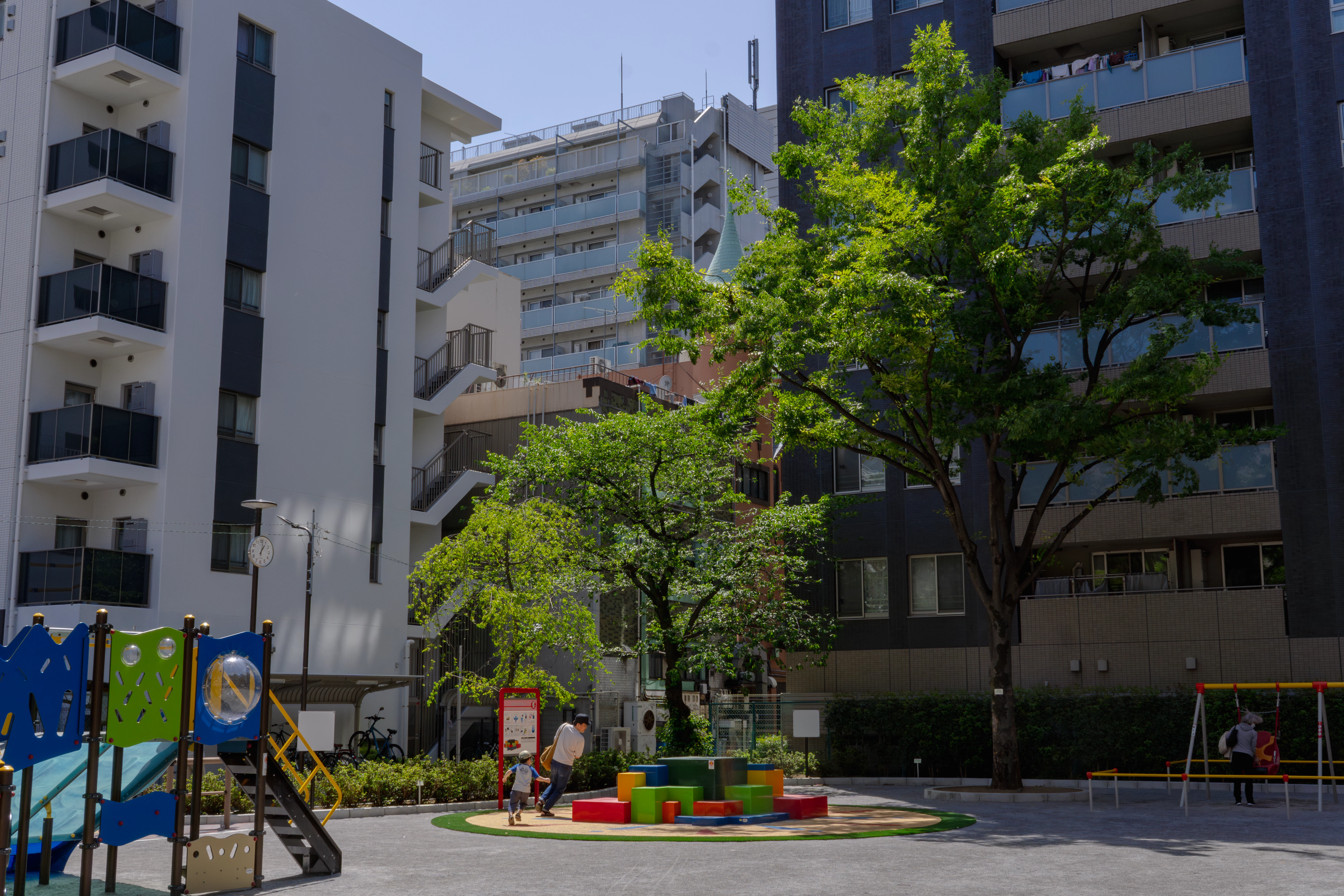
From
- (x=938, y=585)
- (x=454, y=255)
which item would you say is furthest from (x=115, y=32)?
(x=938, y=585)

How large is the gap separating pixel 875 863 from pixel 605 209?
5855cm

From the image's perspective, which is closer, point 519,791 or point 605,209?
point 519,791

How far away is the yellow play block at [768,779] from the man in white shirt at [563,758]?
2989 mm

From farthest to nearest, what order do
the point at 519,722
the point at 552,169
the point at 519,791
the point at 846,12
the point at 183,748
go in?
the point at 552,169, the point at 846,12, the point at 519,722, the point at 519,791, the point at 183,748

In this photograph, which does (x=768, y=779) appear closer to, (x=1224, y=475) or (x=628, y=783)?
(x=628, y=783)

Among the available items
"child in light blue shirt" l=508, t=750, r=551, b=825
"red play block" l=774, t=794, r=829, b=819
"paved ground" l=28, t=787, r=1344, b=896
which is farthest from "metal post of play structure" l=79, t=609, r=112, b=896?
"red play block" l=774, t=794, r=829, b=819

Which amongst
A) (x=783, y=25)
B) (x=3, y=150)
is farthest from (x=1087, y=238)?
(x=3, y=150)

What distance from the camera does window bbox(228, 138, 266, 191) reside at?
32.4m

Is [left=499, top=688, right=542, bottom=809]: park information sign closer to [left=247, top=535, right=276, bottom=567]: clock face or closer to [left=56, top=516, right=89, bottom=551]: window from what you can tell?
[left=247, top=535, right=276, bottom=567]: clock face

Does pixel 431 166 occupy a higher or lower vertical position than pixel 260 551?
higher

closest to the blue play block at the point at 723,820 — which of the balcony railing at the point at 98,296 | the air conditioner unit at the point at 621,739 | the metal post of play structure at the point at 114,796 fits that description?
the metal post of play structure at the point at 114,796

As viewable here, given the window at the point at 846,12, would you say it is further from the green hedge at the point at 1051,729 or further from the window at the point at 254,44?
the green hedge at the point at 1051,729

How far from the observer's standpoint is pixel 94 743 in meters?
12.2

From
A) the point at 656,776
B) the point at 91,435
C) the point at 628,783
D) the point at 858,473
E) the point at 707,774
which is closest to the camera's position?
the point at 628,783
